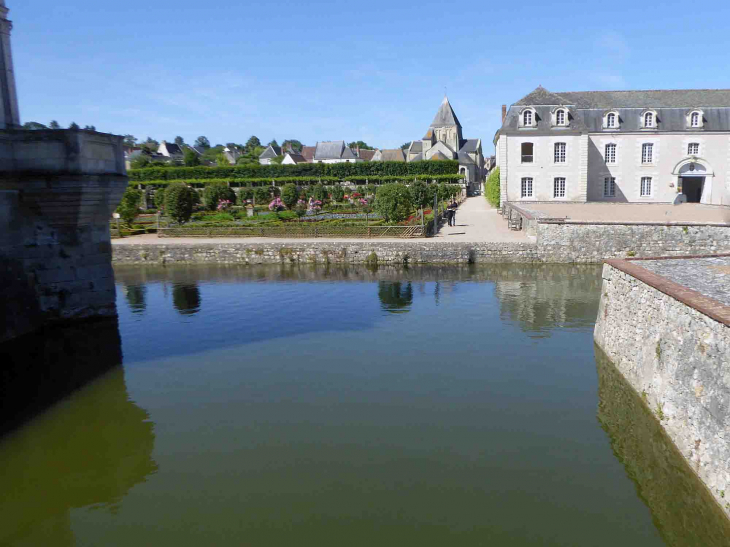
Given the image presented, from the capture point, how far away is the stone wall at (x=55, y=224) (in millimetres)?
10047

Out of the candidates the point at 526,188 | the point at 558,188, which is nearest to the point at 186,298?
the point at 526,188

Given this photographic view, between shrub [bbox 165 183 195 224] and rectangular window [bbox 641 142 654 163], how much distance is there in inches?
1123

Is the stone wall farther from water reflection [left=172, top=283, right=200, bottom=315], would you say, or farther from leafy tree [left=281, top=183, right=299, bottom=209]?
leafy tree [left=281, top=183, right=299, bottom=209]

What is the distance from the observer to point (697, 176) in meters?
33.6

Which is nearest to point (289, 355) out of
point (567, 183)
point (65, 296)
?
point (65, 296)

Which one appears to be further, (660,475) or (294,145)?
(294,145)

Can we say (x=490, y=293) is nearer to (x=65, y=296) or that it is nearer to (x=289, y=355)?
(x=289, y=355)

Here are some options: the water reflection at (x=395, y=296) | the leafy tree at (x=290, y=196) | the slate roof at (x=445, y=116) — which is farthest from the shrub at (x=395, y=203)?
the slate roof at (x=445, y=116)

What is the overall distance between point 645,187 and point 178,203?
29443mm

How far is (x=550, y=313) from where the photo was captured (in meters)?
13.9

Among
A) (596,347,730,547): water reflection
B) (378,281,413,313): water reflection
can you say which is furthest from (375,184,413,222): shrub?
(596,347,730,547): water reflection

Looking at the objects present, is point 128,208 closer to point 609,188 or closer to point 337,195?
point 337,195

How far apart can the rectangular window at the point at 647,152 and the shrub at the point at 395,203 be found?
17691 millimetres

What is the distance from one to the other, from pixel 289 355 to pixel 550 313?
23.8 feet
